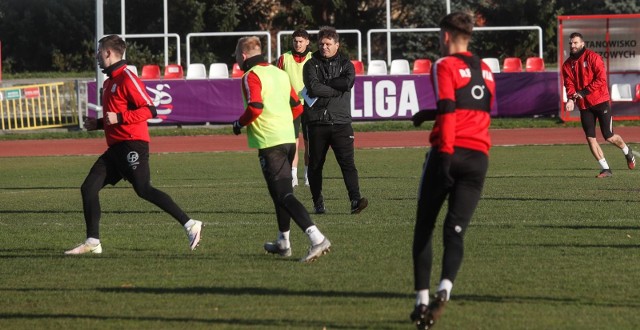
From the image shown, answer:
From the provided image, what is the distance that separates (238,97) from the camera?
31.0m

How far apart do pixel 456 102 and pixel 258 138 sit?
3.17 meters

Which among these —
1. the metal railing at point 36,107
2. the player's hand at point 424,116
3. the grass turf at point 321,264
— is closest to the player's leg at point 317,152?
the grass turf at point 321,264

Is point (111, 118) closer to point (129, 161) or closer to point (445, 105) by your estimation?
point (129, 161)

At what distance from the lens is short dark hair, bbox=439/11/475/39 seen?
7773 millimetres


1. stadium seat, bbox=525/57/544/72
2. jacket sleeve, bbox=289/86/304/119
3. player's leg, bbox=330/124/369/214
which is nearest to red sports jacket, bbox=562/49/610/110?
player's leg, bbox=330/124/369/214

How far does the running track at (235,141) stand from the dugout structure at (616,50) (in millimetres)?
1424

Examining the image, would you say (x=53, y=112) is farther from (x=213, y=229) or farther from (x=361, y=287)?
(x=361, y=287)

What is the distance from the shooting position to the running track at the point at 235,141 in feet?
88.3

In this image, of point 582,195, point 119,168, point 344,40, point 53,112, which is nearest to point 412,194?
point 582,195

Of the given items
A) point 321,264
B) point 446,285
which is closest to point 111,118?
point 321,264

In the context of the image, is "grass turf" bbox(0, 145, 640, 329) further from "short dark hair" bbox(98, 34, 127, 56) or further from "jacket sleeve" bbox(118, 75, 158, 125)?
"short dark hair" bbox(98, 34, 127, 56)

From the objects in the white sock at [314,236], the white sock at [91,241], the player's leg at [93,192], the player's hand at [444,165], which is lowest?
the white sock at [91,241]

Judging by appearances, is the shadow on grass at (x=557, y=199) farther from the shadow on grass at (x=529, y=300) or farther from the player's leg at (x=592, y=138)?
the shadow on grass at (x=529, y=300)

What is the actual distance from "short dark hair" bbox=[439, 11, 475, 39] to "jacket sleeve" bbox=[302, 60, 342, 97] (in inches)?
230
